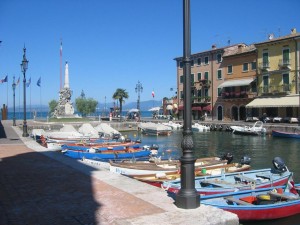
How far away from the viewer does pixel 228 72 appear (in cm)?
6169

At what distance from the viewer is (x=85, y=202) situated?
8.85 meters

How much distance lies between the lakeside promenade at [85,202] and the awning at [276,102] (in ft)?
133

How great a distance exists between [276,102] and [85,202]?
46.3 metres

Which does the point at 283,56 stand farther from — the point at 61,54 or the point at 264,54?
the point at 61,54

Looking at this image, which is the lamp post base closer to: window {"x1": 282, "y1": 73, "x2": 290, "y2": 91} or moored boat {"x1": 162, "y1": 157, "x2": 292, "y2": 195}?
moored boat {"x1": 162, "y1": 157, "x2": 292, "y2": 195}

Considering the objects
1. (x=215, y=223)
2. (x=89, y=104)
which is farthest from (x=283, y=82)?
(x=89, y=104)

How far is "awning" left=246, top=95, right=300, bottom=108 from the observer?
47.8m

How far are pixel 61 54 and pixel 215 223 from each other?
6341 cm

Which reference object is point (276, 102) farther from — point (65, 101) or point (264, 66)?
point (65, 101)

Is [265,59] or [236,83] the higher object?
[265,59]

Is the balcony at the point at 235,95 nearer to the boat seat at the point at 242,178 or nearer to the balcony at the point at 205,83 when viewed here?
the balcony at the point at 205,83

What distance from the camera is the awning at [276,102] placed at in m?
47.8

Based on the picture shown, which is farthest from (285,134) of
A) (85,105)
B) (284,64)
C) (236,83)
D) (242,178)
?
(85,105)

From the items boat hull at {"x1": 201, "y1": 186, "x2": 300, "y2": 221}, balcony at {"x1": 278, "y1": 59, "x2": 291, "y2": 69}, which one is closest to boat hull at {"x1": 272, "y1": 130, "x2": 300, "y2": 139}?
balcony at {"x1": 278, "y1": 59, "x2": 291, "y2": 69}
